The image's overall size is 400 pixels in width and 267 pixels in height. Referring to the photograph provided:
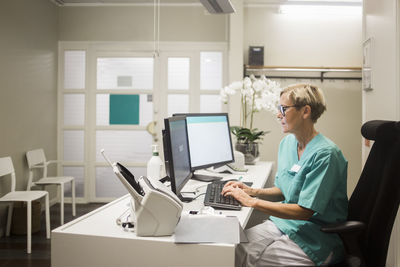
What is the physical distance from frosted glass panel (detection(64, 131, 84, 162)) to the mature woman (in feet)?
12.0

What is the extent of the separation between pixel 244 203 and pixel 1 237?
298cm

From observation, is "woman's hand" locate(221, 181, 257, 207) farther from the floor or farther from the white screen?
the floor

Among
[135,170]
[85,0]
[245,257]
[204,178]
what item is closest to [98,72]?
[85,0]

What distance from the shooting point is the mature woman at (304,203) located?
1422 millimetres

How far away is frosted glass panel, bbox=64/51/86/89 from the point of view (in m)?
4.84

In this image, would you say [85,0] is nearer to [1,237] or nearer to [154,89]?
[154,89]

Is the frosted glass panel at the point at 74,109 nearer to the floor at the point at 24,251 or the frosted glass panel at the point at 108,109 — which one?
the frosted glass panel at the point at 108,109

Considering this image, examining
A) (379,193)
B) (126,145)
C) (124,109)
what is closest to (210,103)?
(124,109)

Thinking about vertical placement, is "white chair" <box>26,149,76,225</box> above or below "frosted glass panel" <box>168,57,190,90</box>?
below

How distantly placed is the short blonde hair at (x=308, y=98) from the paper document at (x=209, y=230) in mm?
613

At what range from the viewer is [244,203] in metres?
1.53

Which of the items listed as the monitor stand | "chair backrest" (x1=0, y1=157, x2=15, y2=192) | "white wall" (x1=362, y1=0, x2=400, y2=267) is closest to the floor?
"chair backrest" (x1=0, y1=157, x2=15, y2=192)

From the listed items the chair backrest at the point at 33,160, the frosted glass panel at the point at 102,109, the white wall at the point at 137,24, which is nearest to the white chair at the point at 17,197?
the chair backrest at the point at 33,160

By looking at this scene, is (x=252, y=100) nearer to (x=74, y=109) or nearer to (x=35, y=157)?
(x=35, y=157)
